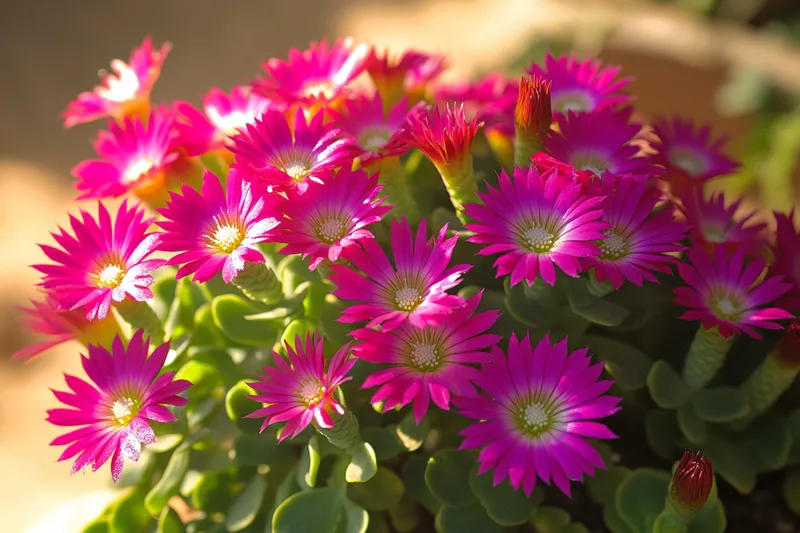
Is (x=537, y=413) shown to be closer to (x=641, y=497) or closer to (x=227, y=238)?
(x=641, y=497)

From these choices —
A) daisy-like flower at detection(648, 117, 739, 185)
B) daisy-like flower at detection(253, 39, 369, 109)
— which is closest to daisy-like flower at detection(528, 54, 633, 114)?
daisy-like flower at detection(648, 117, 739, 185)

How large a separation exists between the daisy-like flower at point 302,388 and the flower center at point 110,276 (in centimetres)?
14

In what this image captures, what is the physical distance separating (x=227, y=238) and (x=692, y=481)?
1.24ft

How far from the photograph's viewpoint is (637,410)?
728 mm

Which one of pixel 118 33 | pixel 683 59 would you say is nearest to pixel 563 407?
pixel 683 59

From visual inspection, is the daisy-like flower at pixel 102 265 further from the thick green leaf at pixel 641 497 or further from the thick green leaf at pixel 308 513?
the thick green leaf at pixel 641 497

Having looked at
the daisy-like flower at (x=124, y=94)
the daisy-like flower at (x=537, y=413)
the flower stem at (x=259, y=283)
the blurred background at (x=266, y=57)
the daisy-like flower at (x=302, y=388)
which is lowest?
the blurred background at (x=266, y=57)

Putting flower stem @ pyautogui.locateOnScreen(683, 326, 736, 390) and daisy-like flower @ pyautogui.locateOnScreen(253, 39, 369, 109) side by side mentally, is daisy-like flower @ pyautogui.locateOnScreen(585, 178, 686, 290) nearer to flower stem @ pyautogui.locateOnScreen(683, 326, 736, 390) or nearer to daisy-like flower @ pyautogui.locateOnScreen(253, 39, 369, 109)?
flower stem @ pyautogui.locateOnScreen(683, 326, 736, 390)

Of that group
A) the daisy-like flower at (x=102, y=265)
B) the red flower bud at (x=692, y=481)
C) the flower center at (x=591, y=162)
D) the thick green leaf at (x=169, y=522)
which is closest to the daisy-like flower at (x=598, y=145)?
the flower center at (x=591, y=162)

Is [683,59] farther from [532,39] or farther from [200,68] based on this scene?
[200,68]

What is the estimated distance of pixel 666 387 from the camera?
639mm

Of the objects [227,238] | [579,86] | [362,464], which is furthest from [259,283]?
[579,86]

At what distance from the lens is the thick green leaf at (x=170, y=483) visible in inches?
25.3

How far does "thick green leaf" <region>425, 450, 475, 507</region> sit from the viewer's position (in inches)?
23.5
